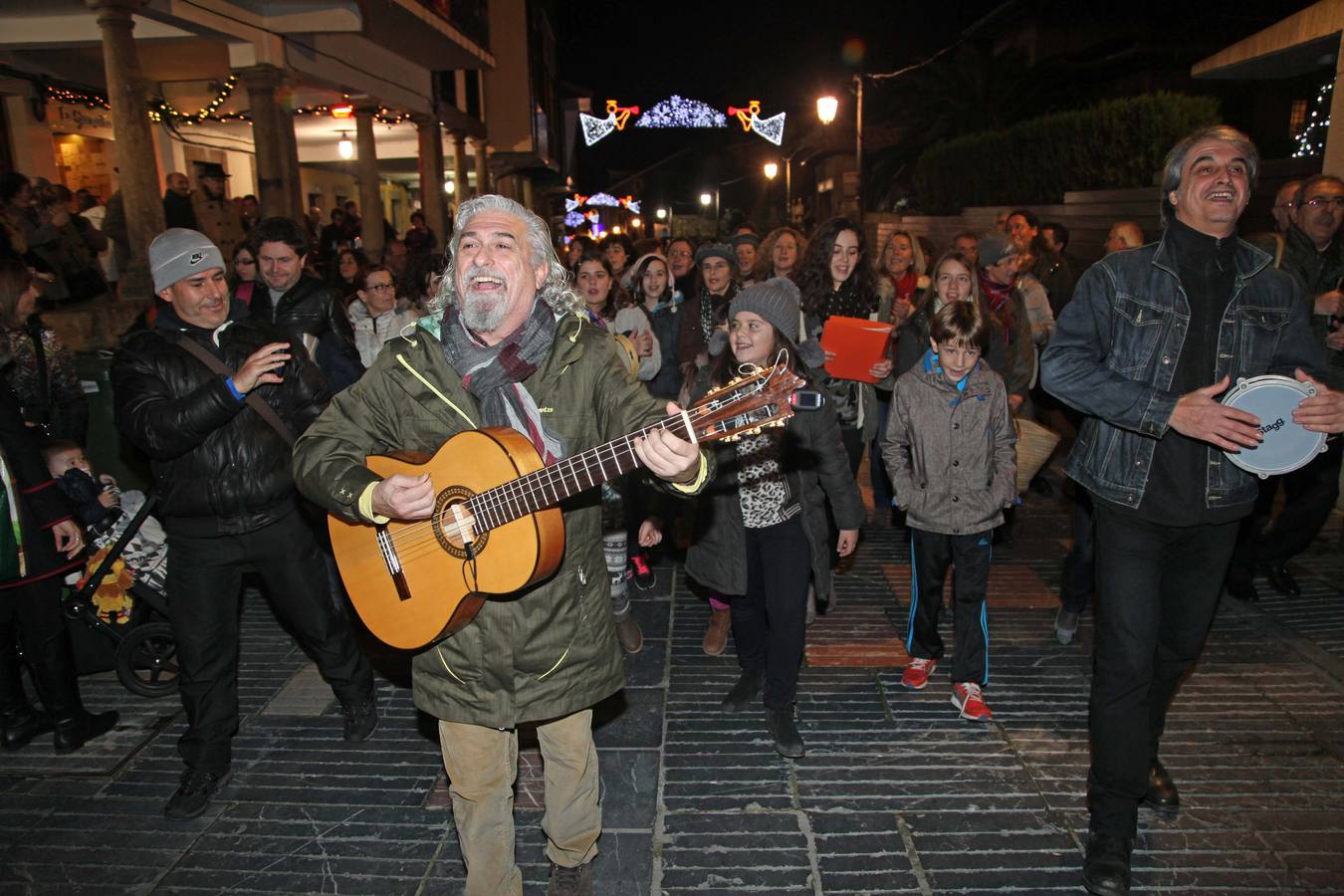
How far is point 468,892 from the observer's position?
3.18m

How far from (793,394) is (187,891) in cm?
309

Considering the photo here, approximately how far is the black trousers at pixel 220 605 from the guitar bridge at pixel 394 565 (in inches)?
52.6

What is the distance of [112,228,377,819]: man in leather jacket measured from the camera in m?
3.88

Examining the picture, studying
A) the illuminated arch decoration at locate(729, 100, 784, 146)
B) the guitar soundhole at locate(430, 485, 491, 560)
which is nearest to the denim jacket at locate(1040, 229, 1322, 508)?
Result: the guitar soundhole at locate(430, 485, 491, 560)

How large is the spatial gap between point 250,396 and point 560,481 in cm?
212

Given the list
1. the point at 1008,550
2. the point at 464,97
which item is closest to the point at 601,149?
the point at 464,97

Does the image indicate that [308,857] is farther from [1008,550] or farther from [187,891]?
[1008,550]

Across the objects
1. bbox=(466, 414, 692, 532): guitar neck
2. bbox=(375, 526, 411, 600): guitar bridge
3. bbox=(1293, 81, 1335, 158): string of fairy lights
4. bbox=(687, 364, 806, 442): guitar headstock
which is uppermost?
bbox=(1293, 81, 1335, 158): string of fairy lights

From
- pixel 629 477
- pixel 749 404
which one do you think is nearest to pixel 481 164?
pixel 629 477

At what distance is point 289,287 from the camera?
5.83 metres

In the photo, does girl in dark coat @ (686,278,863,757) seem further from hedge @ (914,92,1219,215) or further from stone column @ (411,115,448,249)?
stone column @ (411,115,448,249)

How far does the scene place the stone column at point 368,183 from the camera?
18156 mm

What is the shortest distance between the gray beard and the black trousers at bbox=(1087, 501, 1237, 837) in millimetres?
2372

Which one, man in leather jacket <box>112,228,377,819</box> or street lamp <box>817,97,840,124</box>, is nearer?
man in leather jacket <box>112,228,377,819</box>
